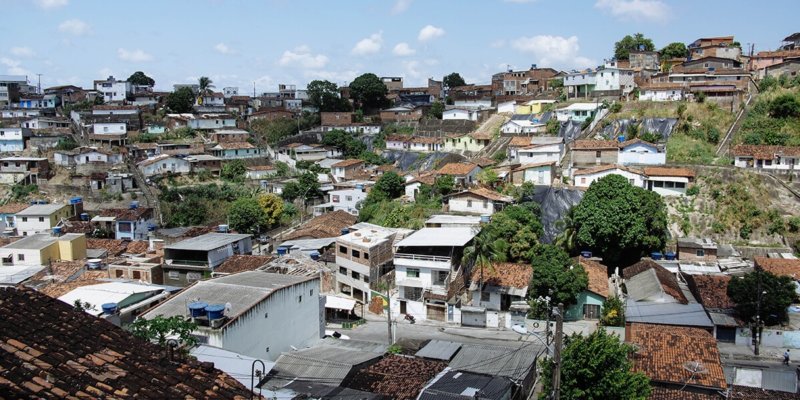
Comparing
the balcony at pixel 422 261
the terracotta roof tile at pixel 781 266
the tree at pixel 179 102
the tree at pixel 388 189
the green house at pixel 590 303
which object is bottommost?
the green house at pixel 590 303

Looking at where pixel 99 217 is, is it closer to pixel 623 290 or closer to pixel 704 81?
pixel 623 290

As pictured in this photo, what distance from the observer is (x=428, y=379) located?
17.8m

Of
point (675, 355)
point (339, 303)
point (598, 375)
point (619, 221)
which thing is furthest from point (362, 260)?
point (598, 375)

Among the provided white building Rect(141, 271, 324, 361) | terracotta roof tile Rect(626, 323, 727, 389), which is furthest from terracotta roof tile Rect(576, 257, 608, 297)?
white building Rect(141, 271, 324, 361)

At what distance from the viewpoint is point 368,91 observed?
230 feet

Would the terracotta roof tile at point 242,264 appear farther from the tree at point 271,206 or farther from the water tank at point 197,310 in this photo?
the tree at point 271,206

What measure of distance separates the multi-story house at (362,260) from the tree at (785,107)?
3099 centimetres

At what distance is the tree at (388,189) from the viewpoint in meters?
42.8

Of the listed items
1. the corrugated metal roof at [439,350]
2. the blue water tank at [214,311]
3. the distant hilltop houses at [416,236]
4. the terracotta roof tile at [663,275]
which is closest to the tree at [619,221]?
the distant hilltop houses at [416,236]

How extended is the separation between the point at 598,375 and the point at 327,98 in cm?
5737

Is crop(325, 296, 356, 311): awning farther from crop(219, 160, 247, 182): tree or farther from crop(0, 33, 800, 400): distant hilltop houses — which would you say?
crop(219, 160, 247, 182): tree

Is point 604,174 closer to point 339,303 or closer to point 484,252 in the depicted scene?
point 484,252

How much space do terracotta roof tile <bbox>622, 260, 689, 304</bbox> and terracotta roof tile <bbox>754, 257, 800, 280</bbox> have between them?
3.70 m

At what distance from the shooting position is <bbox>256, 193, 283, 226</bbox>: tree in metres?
44.2
